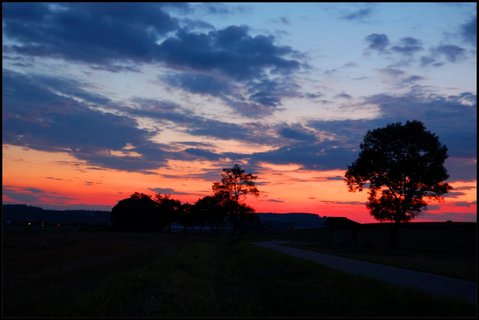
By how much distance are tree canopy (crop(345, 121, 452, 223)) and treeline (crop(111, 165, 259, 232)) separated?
2128 inches

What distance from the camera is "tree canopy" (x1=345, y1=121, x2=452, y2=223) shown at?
52.6m

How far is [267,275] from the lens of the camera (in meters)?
26.0

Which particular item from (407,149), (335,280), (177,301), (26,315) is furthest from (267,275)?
(407,149)

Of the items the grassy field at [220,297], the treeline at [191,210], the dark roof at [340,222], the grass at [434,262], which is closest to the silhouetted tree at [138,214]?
the treeline at [191,210]

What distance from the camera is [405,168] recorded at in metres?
52.9

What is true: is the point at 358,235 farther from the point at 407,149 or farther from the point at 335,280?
the point at 335,280

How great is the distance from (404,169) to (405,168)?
14cm

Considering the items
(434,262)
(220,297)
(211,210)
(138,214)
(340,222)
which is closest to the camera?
Result: (220,297)

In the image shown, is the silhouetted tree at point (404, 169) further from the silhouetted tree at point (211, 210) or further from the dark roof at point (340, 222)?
the silhouetted tree at point (211, 210)

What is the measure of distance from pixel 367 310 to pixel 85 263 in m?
22.8

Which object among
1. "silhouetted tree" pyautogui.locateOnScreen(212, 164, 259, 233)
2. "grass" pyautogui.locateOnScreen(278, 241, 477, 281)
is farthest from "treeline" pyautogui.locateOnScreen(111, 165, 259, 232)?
"grass" pyautogui.locateOnScreen(278, 241, 477, 281)

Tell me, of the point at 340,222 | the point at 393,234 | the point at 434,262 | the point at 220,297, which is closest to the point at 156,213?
the point at 340,222

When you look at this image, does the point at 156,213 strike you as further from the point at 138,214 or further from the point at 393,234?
the point at 393,234

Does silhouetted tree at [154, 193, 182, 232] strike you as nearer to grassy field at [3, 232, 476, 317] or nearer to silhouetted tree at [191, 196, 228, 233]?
Result: silhouetted tree at [191, 196, 228, 233]
